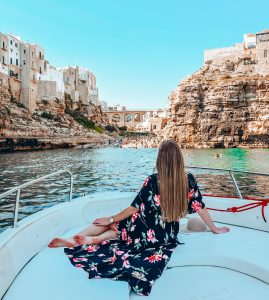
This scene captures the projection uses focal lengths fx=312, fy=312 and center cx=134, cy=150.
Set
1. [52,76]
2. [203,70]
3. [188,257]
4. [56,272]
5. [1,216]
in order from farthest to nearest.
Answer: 1. [52,76]
2. [203,70]
3. [1,216]
4. [188,257]
5. [56,272]

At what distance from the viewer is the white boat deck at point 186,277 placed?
8.16 ft

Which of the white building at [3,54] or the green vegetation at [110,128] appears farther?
the green vegetation at [110,128]

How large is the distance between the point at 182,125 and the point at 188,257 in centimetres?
6102

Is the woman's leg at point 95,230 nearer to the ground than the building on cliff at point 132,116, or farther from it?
nearer to the ground

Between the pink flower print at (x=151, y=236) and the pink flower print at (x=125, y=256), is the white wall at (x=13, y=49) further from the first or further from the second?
the pink flower print at (x=125, y=256)

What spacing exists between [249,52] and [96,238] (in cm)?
8571

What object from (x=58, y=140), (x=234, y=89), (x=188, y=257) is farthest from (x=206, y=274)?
(x=234, y=89)

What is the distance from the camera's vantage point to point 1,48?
58.8 metres

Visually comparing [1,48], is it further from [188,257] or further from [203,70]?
[188,257]

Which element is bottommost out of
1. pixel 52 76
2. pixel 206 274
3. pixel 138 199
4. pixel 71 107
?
pixel 206 274

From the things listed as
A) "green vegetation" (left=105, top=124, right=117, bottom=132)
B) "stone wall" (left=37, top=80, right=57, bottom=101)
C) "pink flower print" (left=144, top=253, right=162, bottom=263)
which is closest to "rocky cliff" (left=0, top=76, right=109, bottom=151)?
"stone wall" (left=37, top=80, right=57, bottom=101)

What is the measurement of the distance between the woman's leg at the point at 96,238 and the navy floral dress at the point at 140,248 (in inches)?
3.5

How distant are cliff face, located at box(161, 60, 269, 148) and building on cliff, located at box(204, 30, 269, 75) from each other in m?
3.70

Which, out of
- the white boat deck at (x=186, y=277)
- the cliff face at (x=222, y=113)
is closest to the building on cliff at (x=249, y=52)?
the cliff face at (x=222, y=113)
